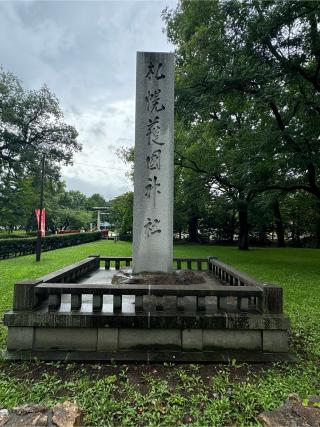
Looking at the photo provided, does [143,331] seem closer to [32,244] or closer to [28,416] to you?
[28,416]

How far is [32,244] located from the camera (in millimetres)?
18641

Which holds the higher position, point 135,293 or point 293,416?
point 135,293

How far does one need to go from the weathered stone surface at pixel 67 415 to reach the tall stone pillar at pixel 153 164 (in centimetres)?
349

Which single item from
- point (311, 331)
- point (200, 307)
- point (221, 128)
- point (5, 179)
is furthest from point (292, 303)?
point (5, 179)

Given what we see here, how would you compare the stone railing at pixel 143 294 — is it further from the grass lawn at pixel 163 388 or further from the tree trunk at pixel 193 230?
the tree trunk at pixel 193 230

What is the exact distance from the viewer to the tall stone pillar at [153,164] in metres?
5.82

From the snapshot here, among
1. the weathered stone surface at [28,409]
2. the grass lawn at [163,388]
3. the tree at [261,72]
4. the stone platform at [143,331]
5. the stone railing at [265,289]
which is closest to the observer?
the weathered stone surface at [28,409]

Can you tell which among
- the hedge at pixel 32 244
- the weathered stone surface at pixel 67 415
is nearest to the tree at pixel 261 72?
the weathered stone surface at pixel 67 415

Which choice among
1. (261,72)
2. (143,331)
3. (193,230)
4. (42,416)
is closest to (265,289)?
(143,331)

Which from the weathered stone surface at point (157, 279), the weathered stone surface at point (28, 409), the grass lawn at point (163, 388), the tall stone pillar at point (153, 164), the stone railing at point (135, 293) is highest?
the tall stone pillar at point (153, 164)

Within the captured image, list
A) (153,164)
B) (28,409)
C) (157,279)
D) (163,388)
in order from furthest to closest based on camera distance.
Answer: (153,164) → (157,279) → (163,388) → (28,409)

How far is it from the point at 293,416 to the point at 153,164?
4.62 meters

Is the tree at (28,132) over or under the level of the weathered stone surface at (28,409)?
over

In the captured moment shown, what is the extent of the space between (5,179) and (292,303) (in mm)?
21997
